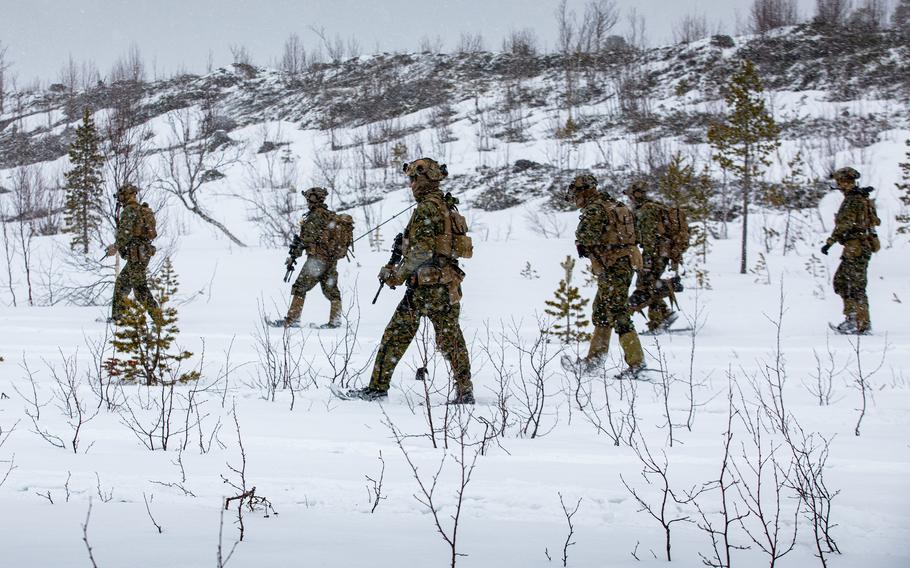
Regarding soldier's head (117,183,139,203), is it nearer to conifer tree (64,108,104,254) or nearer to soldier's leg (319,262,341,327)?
soldier's leg (319,262,341,327)

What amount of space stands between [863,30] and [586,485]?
141 ft

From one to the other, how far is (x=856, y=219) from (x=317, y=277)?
24.7 feet

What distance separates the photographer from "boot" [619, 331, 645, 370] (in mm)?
5387

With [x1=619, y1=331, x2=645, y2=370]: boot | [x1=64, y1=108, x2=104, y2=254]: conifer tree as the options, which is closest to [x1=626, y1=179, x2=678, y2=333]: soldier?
[x1=619, y1=331, x2=645, y2=370]: boot

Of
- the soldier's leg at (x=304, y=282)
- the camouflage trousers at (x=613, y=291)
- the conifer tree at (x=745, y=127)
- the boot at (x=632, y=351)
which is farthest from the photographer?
the conifer tree at (x=745, y=127)

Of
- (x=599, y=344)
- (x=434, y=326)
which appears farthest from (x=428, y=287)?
(x=599, y=344)

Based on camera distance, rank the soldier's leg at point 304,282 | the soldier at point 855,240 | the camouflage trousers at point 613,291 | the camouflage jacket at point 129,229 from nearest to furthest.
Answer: the camouflage trousers at point 613,291 < the soldier at point 855,240 < the camouflage jacket at point 129,229 < the soldier's leg at point 304,282

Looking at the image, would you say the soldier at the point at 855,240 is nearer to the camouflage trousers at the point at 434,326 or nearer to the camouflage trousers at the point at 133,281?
the camouflage trousers at the point at 434,326

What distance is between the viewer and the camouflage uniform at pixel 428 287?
434 centimetres

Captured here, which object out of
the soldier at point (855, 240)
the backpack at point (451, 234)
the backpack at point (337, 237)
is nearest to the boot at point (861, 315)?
the soldier at point (855, 240)

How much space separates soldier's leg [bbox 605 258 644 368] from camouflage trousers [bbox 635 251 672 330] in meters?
2.32

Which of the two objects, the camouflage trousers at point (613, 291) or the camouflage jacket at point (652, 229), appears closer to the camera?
the camouflage trousers at point (613, 291)

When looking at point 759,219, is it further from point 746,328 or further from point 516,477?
point 516,477

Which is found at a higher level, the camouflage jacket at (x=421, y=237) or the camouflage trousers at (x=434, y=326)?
the camouflage jacket at (x=421, y=237)
